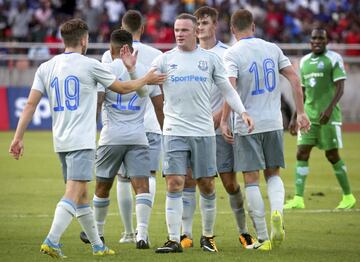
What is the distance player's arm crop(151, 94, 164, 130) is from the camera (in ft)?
37.4

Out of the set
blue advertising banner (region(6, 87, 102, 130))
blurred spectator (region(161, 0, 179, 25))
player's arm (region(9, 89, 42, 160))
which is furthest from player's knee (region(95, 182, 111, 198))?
blurred spectator (region(161, 0, 179, 25))

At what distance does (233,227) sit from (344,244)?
209cm

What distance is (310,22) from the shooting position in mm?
36312

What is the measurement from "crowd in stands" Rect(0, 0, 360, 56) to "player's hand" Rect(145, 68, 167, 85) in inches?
877

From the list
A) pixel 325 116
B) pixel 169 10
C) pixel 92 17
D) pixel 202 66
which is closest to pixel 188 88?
pixel 202 66

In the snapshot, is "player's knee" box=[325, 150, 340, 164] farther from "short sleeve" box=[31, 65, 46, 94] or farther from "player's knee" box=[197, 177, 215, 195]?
"short sleeve" box=[31, 65, 46, 94]

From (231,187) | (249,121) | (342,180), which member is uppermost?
(249,121)

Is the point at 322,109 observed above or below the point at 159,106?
below

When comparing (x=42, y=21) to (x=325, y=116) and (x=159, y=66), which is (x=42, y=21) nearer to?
(x=325, y=116)

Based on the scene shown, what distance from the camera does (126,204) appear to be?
11859mm

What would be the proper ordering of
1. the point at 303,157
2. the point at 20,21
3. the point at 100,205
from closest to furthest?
the point at 100,205 < the point at 303,157 < the point at 20,21

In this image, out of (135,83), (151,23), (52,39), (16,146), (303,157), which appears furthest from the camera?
(151,23)

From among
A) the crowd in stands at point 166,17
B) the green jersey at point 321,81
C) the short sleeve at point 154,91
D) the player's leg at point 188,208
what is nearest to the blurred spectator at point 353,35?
the crowd in stands at point 166,17

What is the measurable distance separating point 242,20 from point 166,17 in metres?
24.4
